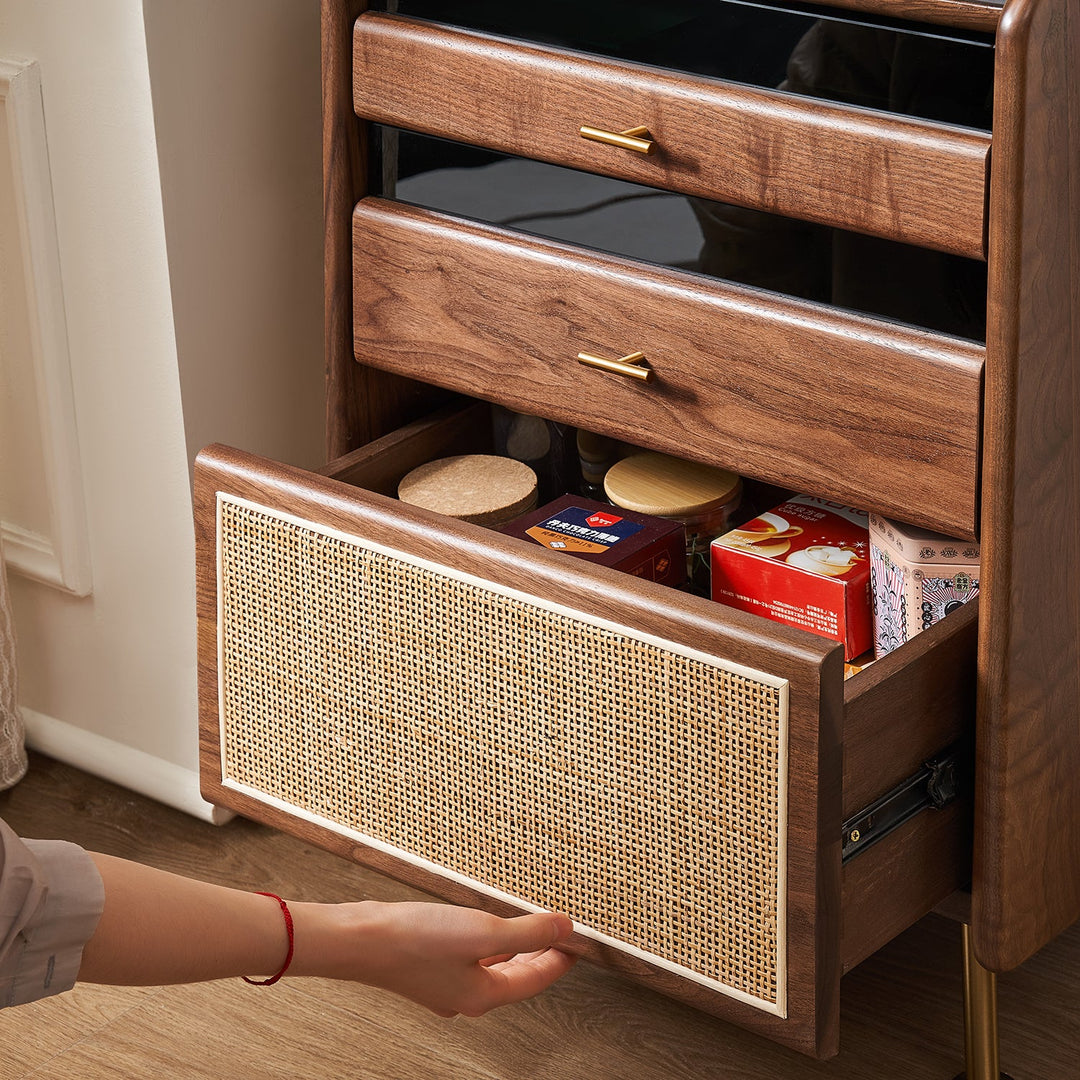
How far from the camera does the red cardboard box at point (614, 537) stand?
3.55 feet

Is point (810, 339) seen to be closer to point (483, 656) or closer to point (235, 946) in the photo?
point (483, 656)

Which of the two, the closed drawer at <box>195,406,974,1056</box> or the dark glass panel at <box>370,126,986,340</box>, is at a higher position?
the dark glass panel at <box>370,126,986,340</box>

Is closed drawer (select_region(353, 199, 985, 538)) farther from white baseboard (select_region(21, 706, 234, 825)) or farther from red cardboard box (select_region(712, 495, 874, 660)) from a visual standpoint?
white baseboard (select_region(21, 706, 234, 825))

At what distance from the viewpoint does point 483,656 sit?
38.7 inches

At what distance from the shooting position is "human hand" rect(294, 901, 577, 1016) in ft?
2.97

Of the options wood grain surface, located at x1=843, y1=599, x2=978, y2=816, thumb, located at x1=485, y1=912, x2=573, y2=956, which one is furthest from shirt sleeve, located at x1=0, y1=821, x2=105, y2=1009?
wood grain surface, located at x1=843, y1=599, x2=978, y2=816

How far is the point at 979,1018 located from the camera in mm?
1113

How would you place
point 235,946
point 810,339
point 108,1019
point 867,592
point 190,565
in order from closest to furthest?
point 235,946 < point 810,339 < point 867,592 < point 108,1019 < point 190,565

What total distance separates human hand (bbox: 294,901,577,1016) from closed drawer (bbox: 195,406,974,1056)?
36mm

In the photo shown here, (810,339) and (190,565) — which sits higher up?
(810,339)

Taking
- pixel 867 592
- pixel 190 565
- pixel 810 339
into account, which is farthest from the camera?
pixel 190 565

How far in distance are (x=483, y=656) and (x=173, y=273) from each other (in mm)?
525

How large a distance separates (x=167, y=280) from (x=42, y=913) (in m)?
0.72

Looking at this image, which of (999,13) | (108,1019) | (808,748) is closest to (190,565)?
(108,1019)
